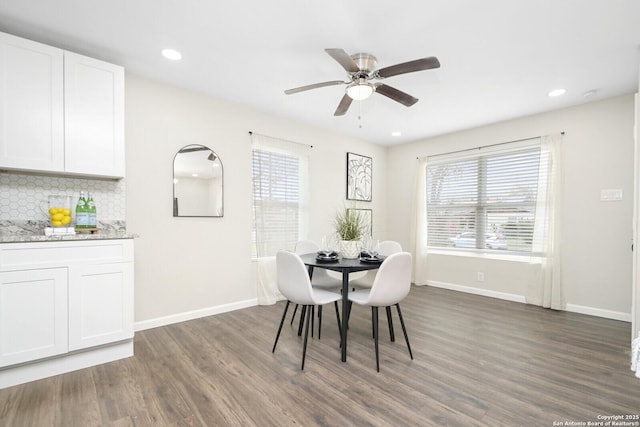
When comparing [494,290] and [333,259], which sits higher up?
[333,259]

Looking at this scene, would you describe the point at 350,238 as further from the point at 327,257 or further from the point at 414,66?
the point at 414,66

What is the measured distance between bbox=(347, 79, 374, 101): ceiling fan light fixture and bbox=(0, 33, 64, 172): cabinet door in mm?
2299

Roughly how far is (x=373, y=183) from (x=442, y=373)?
12.4ft

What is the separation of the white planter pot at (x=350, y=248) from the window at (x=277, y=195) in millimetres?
1422

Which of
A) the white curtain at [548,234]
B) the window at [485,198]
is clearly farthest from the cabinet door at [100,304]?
the white curtain at [548,234]

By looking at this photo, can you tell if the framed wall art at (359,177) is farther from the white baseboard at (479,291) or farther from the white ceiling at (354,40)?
the white baseboard at (479,291)

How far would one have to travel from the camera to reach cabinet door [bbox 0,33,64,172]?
2086mm

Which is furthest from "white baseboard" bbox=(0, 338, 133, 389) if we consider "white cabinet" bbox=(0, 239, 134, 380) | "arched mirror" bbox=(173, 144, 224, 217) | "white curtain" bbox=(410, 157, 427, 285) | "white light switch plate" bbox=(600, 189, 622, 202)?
"white light switch plate" bbox=(600, 189, 622, 202)

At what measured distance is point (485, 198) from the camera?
4453 mm

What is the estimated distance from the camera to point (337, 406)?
174 centimetres

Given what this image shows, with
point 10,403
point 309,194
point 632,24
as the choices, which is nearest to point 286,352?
point 10,403

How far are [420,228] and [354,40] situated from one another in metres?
3.51

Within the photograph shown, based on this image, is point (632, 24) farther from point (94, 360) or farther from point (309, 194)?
point (94, 360)

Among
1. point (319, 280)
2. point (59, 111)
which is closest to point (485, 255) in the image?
point (319, 280)
